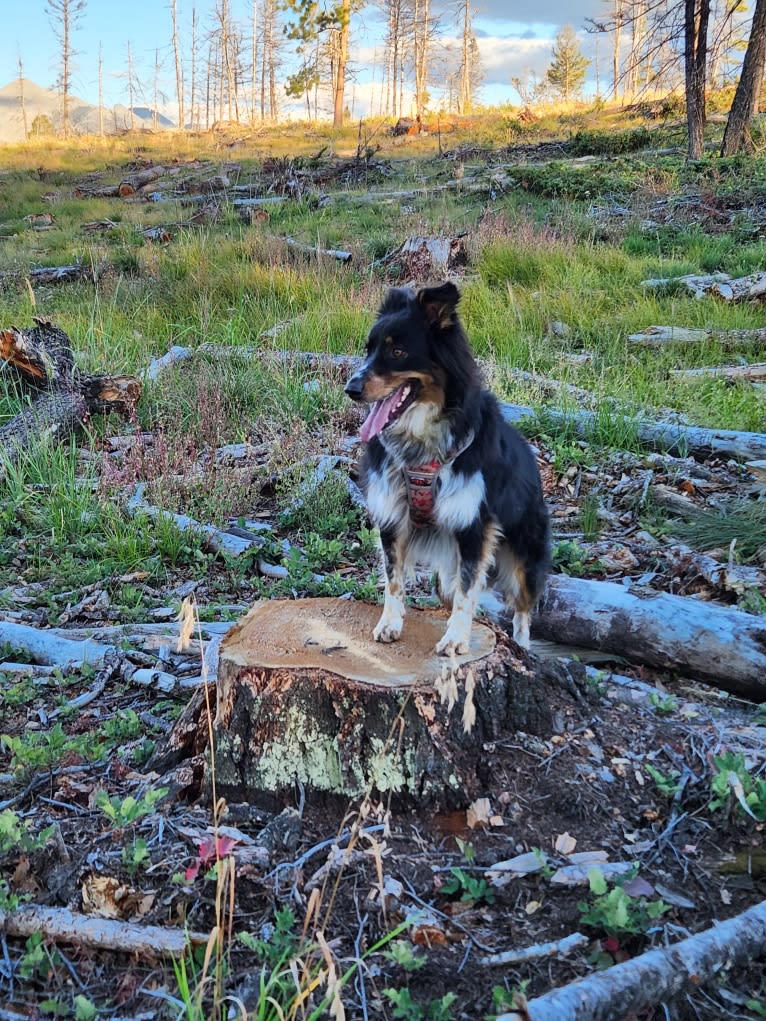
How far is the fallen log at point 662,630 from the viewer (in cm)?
329

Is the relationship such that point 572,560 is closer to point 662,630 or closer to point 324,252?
point 662,630

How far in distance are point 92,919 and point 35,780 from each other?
2.60 feet

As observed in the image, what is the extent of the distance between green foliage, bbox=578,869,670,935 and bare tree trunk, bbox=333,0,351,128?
117 ft

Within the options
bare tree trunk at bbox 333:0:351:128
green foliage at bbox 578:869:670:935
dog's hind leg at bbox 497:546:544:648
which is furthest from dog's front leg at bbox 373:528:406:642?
bare tree trunk at bbox 333:0:351:128

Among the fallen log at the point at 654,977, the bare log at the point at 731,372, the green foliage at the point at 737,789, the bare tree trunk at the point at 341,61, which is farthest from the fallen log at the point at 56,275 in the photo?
the bare tree trunk at the point at 341,61

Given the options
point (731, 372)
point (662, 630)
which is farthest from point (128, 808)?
point (731, 372)

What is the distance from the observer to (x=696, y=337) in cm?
802

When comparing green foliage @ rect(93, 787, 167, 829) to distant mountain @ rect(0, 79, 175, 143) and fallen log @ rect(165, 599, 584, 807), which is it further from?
distant mountain @ rect(0, 79, 175, 143)

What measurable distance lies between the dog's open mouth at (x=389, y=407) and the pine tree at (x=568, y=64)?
55.0 meters

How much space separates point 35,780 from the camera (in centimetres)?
275

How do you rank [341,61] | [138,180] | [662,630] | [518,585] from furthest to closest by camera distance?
[341,61] < [138,180] < [518,585] < [662,630]

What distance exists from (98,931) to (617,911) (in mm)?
1373

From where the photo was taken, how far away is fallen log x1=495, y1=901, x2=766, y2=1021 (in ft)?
5.40

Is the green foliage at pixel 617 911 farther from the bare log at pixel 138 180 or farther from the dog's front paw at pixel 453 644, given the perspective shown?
the bare log at pixel 138 180
